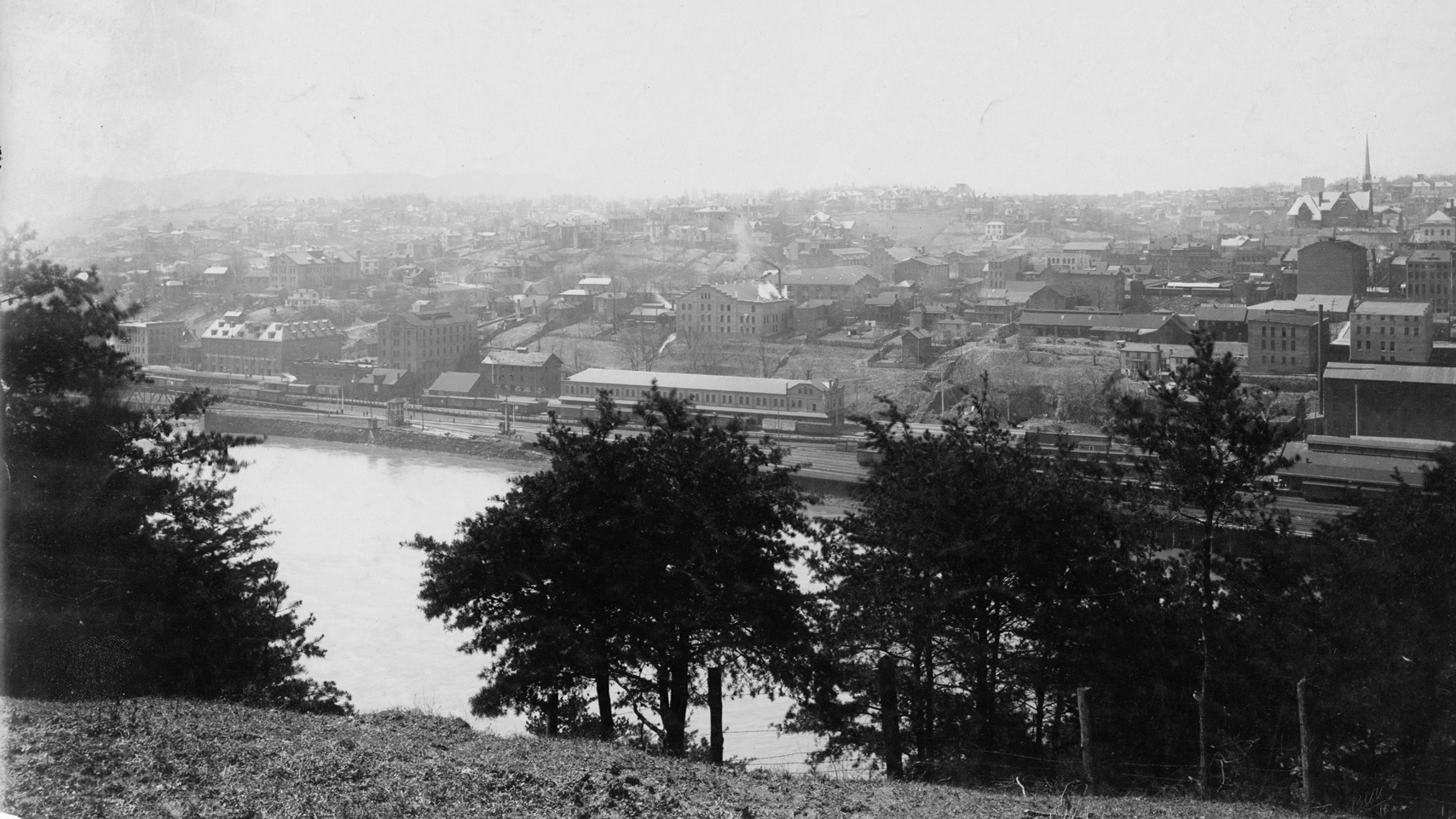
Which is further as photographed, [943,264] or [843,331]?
[943,264]

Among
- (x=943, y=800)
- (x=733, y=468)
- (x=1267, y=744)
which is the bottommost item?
(x=1267, y=744)

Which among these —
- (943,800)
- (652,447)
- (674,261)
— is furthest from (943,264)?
(943,800)

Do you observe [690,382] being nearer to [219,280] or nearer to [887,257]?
[219,280]

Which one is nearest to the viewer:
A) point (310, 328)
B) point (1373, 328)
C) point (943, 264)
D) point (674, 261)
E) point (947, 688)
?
point (947, 688)

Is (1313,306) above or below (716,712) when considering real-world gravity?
above

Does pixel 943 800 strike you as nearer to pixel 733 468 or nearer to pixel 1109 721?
pixel 1109 721

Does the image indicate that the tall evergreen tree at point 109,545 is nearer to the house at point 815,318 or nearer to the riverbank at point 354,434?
the riverbank at point 354,434

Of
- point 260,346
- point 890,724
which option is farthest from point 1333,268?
point 260,346

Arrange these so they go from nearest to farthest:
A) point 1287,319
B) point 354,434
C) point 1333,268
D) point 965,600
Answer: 1. point 965,600
2. point 1287,319
3. point 354,434
4. point 1333,268
